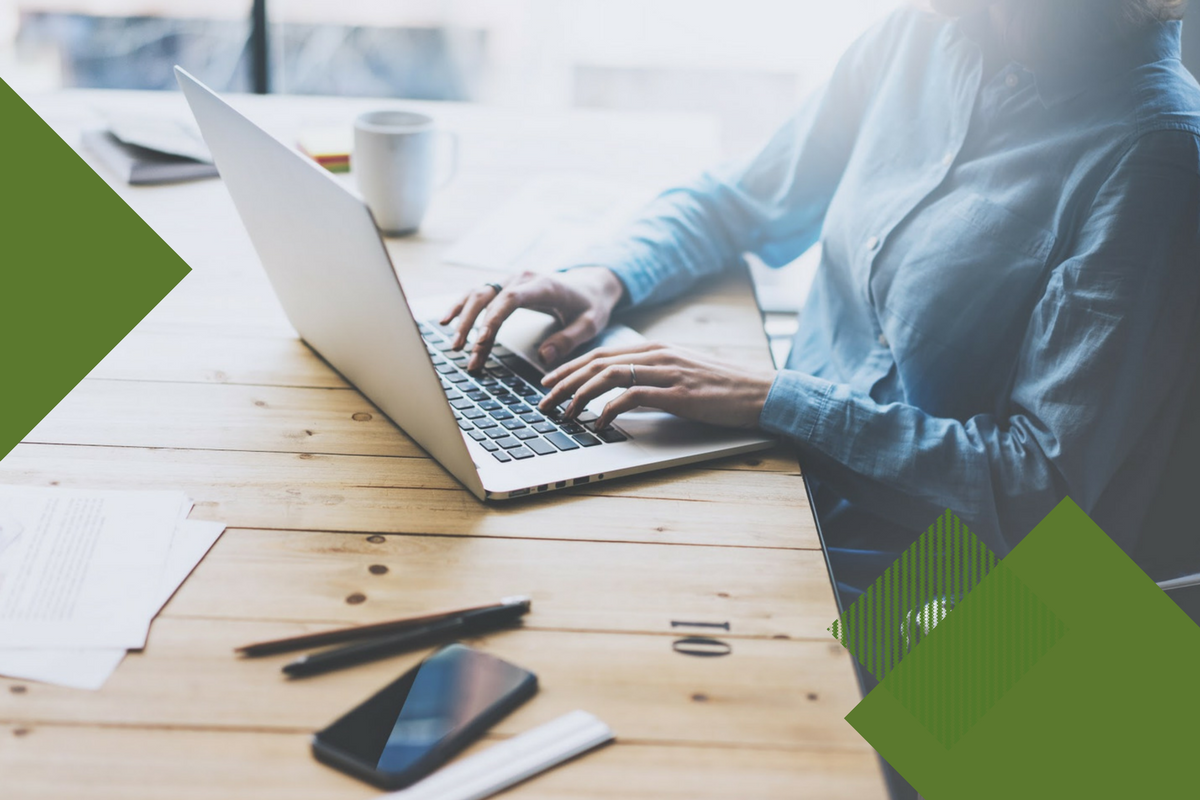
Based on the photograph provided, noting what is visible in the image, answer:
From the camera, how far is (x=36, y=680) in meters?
0.59

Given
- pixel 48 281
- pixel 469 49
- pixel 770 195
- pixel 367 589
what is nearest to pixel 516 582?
pixel 367 589

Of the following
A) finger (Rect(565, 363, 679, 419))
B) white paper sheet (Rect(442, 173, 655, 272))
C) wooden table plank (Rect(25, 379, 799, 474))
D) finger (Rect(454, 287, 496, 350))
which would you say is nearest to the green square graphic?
wooden table plank (Rect(25, 379, 799, 474))

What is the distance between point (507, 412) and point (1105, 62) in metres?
0.64

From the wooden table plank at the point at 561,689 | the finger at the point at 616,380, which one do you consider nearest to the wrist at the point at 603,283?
the finger at the point at 616,380

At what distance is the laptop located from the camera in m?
0.75

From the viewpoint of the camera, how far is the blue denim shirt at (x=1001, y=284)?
0.85 m

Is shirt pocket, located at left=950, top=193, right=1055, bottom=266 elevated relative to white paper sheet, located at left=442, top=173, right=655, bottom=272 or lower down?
elevated

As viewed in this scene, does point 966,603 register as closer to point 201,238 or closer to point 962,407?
point 962,407

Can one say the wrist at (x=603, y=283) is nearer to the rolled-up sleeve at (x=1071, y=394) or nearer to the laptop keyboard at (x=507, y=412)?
the laptop keyboard at (x=507, y=412)

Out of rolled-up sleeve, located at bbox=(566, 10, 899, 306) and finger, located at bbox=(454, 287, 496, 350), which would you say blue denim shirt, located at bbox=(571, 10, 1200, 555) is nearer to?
rolled-up sleeve, located at bbox=(566, 10, 899, 306)

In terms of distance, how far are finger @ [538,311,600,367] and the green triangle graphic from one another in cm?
43

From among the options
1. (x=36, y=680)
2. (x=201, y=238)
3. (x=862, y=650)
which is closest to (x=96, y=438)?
(x=36, y=680)

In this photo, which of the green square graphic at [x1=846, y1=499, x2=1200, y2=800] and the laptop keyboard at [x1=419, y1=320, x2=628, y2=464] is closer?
the green square graphic at [x1=846, y1=499, x2=1200, y2=800]

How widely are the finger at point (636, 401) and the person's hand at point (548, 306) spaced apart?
6.2 inches
